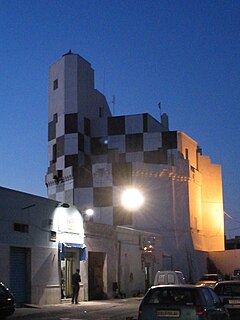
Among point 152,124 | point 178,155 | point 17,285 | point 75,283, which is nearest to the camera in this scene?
point 17,285

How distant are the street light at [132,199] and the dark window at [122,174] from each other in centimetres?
106

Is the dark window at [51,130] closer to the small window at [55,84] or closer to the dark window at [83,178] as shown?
the small window at [55,84]

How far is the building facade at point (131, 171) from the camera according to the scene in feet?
182

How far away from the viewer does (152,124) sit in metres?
64.7

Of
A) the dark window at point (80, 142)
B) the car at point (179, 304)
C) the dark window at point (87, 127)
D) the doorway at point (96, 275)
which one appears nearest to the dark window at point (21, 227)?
the doorway at point (96, 275)

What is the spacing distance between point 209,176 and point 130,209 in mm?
15173

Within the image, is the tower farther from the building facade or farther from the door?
the door

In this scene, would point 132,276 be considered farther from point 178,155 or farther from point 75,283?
point 178,155

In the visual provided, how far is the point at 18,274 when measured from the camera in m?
28.1

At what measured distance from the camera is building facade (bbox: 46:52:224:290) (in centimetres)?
5562

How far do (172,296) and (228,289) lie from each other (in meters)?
5.46

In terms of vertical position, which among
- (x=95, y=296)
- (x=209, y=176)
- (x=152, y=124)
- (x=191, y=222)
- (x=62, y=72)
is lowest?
(x=95, y=296)

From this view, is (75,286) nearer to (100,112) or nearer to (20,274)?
(20,274)

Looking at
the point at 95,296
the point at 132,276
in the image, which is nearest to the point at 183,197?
the point at 132,276
